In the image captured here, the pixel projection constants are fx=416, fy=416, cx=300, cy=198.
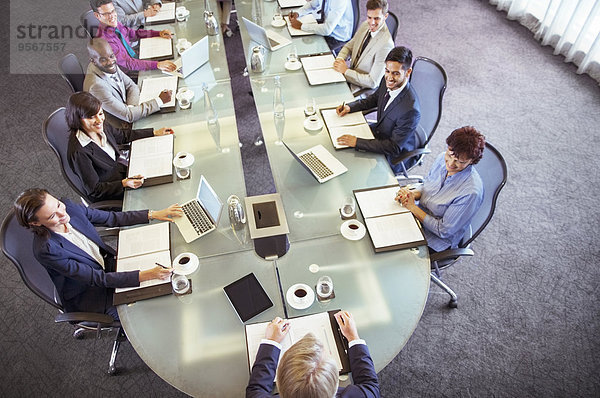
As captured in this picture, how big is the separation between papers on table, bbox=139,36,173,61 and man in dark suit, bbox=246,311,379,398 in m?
2.90

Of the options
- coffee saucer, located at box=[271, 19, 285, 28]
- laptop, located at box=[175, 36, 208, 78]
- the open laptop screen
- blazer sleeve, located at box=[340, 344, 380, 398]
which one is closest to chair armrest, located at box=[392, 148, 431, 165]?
the open laptop screen

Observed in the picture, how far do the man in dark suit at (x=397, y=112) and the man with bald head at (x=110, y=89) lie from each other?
1.53 m

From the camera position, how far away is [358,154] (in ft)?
9.55

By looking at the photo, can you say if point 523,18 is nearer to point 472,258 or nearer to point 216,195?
point 472,258

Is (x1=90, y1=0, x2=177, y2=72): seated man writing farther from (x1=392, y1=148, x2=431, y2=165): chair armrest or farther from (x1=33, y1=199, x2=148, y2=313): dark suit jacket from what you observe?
(x1=392, y1=148, x2=431, y2=165): chair armrest

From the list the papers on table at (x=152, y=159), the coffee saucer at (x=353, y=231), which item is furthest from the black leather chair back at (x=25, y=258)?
the coffee saucer at (x=353, y=231)

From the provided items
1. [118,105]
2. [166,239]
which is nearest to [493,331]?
[166,239]

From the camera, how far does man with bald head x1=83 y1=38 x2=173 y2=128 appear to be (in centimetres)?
314

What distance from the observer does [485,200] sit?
2.53 m

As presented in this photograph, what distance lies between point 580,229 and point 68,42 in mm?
6525

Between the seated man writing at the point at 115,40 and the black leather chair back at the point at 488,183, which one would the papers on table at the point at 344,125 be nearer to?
the black leather chair back at the point at 488,183

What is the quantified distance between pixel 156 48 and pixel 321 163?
2.21 meters

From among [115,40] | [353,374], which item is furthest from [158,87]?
[353,374]

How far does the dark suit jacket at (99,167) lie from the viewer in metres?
2.71
